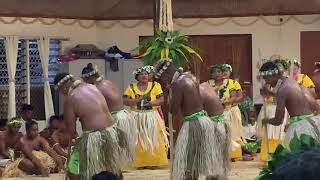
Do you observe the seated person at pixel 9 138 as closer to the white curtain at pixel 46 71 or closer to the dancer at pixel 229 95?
the white curtain at pixel 46 71

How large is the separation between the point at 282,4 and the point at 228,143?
545 centimetres

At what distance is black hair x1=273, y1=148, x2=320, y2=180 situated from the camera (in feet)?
3.87

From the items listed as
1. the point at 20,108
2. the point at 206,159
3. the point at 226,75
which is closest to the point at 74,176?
the point at 206,159

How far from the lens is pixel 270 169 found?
1361mm

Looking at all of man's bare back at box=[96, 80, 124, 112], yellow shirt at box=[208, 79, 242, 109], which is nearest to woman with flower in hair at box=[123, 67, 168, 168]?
yellow shirt at box=[208, 79, 242, 109]

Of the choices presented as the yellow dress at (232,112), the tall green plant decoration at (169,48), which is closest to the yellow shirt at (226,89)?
the yellow dress at (232,112)

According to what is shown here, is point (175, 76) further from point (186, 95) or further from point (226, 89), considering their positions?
point (226, 89)

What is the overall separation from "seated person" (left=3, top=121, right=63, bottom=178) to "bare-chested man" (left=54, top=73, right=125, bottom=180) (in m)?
2.70

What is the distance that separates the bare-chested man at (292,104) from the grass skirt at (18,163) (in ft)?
10.5

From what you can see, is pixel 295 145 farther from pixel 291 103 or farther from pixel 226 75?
pixel 226 75

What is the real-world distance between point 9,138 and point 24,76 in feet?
6.58

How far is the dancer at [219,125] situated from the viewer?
5.29 metres

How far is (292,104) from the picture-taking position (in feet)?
16.6

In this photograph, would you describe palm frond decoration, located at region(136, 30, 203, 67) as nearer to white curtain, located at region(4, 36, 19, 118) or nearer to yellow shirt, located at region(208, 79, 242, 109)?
yellow shirt, located at region(208, 79, 242, 109)
